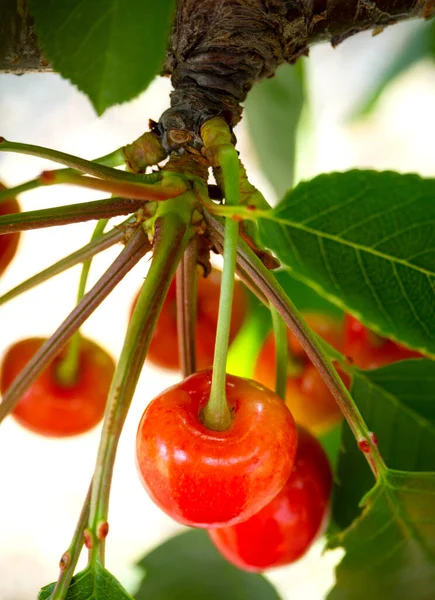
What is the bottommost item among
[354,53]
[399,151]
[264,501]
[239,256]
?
[264,501]

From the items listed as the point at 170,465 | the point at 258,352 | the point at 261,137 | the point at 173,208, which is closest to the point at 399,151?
the point at 261,137

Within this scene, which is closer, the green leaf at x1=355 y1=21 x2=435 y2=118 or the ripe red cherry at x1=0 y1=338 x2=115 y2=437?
the ripe red cherry at x1=0 y1=338 x2=115 y2=437

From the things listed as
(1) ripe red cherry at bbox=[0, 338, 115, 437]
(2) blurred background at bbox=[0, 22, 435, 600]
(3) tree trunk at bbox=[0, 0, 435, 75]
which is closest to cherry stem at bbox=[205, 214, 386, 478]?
(3) tree trunk at bbox=[0, 0, 435, 75]

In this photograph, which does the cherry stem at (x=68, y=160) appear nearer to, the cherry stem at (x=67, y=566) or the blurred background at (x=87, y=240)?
the cherry stem at (x=67, y=566)

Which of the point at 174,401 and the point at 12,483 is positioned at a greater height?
the point at 12,483

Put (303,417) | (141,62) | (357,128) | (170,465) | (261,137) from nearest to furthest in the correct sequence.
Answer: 1. (141,62)
2. (170,465)
3. (303,417)
4. (261,137)
5. (357,128)

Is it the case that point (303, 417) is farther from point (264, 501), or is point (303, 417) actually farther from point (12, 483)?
point (12, 483)

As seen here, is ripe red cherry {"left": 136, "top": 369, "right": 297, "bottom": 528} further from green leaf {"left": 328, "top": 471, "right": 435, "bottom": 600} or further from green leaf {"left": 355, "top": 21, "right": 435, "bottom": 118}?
green leaf {"left": 355, "top": 21, "right": 435, "bottom": 118}

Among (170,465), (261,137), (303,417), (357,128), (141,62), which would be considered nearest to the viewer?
(141,62)
